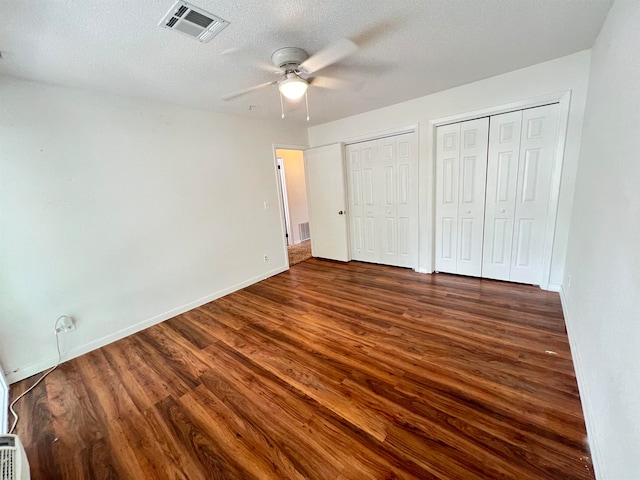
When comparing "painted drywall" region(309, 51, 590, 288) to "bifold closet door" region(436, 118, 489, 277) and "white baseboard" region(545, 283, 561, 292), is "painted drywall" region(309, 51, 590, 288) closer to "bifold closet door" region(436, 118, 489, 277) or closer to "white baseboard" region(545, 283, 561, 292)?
"white baseboard" region(545, 283, 561, 292)

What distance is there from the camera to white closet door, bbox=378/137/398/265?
12.6 ft

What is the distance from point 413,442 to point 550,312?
2104 millimetres

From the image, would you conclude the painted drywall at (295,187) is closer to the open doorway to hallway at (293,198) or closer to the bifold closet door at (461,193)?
the open doorway to hallway at (293,198)

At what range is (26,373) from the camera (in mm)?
2148

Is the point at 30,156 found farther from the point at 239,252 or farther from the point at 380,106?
the point at 380,106

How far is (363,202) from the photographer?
431 cm

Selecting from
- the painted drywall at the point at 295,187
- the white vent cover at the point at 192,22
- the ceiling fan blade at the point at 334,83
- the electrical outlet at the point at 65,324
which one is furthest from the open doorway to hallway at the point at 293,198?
the white vent cover at the point at 192,22

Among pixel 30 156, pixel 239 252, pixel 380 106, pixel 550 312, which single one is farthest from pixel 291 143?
pixel 550 312

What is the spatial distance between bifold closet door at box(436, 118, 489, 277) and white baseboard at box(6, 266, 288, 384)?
2902mm

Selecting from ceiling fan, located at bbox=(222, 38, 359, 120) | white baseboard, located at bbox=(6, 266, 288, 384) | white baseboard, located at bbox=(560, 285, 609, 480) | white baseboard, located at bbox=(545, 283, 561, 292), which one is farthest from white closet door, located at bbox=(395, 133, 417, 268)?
white baseboard, located at bbox=(6, 266, 288, 384)

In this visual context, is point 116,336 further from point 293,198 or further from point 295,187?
point 295,187

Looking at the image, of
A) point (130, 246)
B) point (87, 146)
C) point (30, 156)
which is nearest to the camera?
point (30, 156)

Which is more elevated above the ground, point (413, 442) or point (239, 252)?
point (239, 252)

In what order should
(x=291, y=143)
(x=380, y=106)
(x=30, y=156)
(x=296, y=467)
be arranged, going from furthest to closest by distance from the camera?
(x=291, y=143)
(x=380, y=106)
(x=30, y=156)
(x=296, y=467)
